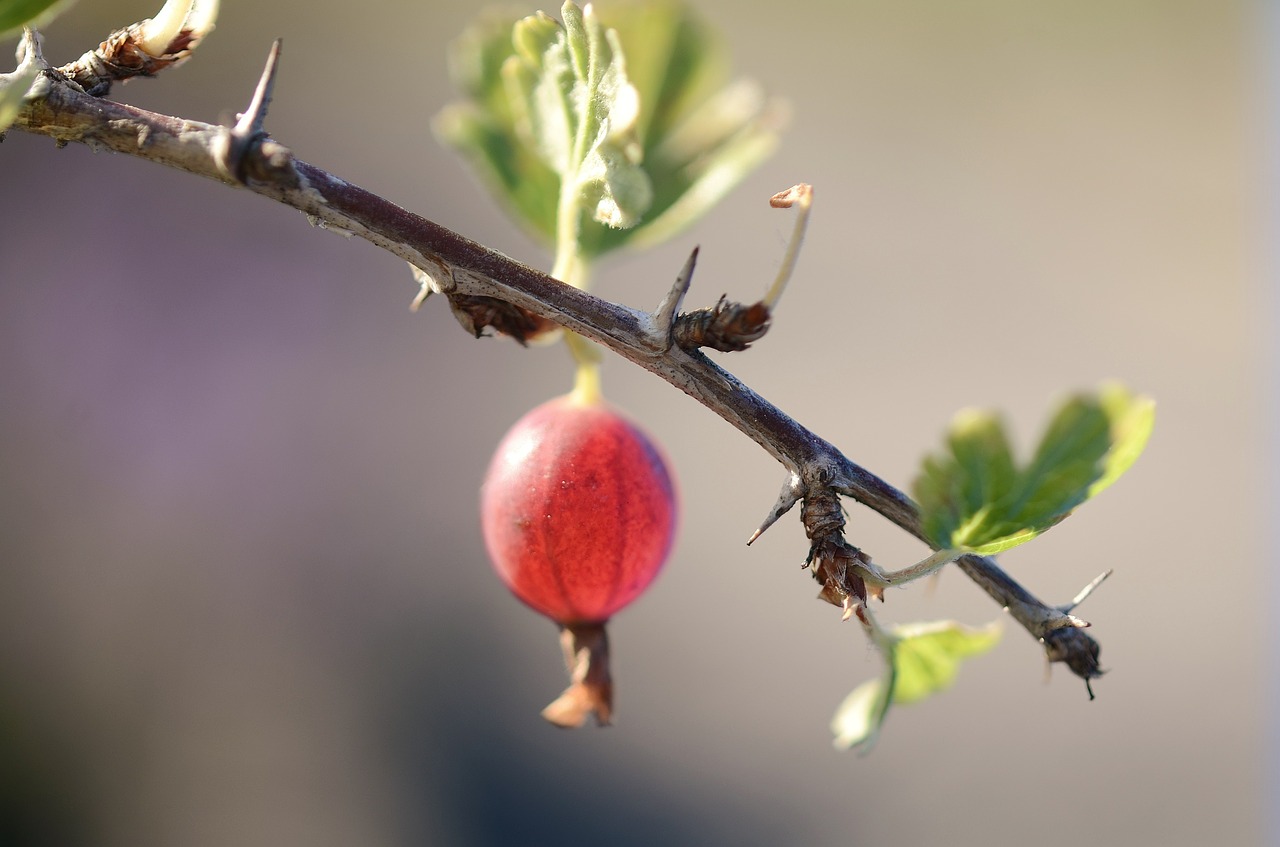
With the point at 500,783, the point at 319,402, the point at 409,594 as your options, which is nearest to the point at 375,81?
the point at 319,402

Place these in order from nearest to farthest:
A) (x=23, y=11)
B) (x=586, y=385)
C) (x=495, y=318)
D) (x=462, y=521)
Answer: (x=23, y=11) < (x=495, y=318) < (x=586, y=385) < (x=462, y=521)

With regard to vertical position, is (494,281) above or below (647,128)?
below

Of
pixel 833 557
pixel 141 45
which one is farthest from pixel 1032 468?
pixel 141 45

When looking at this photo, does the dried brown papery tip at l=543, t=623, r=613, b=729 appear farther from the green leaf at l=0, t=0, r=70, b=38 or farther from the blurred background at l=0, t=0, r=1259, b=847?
the blurred background at l=0, t=0, r=1259, b=847

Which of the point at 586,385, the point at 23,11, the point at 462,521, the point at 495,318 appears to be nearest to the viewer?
the point at 23,11

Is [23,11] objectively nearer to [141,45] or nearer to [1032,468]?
[141,45]

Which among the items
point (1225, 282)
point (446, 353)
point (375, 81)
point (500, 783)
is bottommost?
point (500, 783)

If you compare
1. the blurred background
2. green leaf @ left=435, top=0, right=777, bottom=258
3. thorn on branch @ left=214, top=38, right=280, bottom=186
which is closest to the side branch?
thorn on branch @ left=214, top=38, right=280, bottom=186

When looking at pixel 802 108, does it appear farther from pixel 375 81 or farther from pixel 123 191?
pixel 123 191
